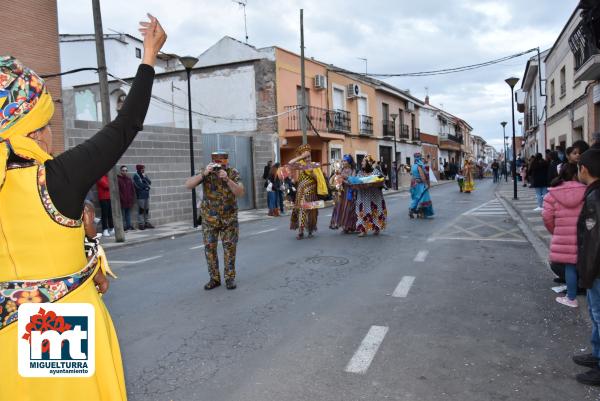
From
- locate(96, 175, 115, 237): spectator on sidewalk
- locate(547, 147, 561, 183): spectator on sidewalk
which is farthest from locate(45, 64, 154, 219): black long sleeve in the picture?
locate(547, 147, 561, 183): spectator on sidewalk

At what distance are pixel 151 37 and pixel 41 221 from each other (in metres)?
0.77

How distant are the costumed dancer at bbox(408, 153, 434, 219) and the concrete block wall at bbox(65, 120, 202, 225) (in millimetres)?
7121

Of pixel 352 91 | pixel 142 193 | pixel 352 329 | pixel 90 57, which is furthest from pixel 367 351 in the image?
pixel 352 91

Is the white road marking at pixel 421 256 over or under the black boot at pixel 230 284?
under

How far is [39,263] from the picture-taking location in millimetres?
Answer: 1584

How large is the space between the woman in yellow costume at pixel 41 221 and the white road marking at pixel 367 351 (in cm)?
233

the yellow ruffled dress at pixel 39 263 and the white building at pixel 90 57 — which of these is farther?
the white building at pixel 90 57

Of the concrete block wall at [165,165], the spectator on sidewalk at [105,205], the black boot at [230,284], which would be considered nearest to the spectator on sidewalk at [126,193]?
the spectator on sidewalk at [105,205]

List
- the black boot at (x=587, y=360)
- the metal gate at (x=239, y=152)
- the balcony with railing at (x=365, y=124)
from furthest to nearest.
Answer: the balcony with railing at (x=365, y=124), the metal gate at (x=239, y=152), the black boot at (x=587, y=360)

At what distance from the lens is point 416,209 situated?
46.1 feet

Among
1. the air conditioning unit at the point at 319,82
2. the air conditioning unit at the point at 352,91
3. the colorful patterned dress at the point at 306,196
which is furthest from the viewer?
the air conditioning unit at the point at 352,91

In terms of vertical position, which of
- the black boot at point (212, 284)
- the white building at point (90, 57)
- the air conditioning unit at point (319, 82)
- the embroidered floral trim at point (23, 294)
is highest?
the white building at point (90, 57)

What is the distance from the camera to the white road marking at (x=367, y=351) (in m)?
3.74

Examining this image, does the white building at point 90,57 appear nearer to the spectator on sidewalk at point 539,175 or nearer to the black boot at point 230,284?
the spectator on sidewalk at point 539,175
